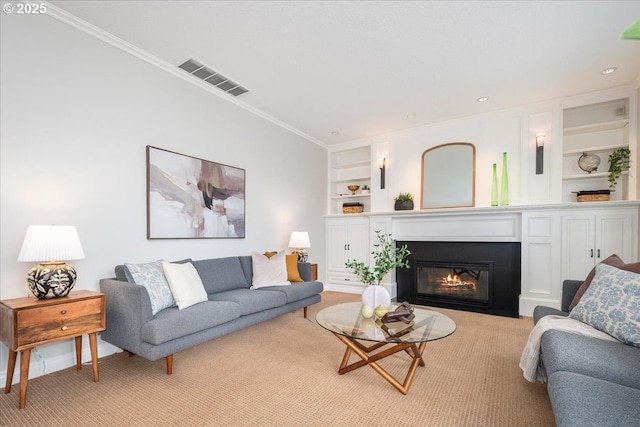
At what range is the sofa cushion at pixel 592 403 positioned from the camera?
3.67 feet

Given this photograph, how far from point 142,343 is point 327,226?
13.5 feet

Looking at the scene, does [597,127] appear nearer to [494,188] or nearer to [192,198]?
[494,188]

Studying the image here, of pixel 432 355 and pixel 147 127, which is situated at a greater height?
pixel 147 127

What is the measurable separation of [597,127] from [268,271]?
4.60 metres

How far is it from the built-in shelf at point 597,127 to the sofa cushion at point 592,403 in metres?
3.83

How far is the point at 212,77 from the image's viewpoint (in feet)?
11.6

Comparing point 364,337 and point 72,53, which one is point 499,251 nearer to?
point 364,337

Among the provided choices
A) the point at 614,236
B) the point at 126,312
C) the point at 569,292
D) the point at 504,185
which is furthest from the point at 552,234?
the point at 126,312

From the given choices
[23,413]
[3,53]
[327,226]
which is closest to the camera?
[23,413]

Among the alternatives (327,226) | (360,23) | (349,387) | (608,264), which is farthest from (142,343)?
(327,226)

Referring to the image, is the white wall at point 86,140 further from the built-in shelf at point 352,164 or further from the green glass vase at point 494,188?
the green glass vase at point 494,188

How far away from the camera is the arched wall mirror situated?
4.68 m

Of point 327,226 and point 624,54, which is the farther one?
point 327,226

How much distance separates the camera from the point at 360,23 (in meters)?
2.62
